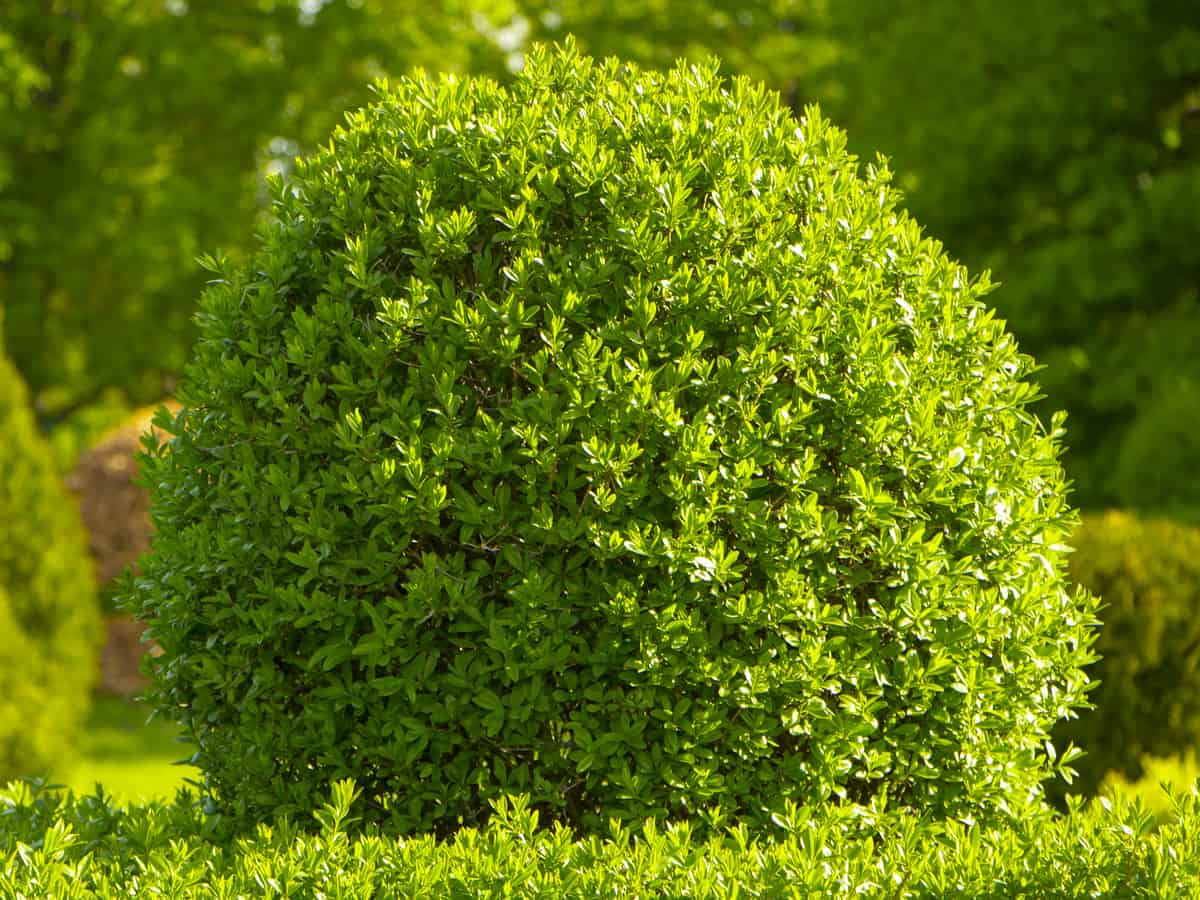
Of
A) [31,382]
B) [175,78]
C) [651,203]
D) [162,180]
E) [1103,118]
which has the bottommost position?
[651,203]

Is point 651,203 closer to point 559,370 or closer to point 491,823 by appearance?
point 559,370

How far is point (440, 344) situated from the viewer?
4375 mm

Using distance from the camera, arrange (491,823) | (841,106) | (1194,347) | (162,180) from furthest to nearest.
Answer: (841,106)
(162,180)
(1194,347)
(491,823)

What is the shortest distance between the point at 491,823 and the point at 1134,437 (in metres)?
11.5

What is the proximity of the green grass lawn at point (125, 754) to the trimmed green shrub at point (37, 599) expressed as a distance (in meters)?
0.52

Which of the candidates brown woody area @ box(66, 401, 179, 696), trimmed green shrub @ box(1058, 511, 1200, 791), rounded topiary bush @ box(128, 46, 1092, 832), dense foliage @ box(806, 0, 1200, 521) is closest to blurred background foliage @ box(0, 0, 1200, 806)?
dense foliage @ box(806, 0, 1200, 521)

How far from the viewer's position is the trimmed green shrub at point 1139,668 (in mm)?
8242

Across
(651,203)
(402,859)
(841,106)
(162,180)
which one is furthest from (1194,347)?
(162,180)

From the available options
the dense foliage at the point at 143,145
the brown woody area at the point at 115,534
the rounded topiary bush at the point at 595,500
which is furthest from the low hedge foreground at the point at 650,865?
the dense foliage at the point at 143,145

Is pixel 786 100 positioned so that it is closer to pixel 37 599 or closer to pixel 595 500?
pixel 37 599

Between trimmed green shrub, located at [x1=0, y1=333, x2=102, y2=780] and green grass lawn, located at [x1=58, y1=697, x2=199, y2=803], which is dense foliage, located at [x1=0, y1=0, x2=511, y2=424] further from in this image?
trimmed green shrub, located at [x1=0, y1=333, x2=102, y2=780]

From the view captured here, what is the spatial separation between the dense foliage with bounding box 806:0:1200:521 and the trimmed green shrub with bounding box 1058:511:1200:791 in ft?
18.7

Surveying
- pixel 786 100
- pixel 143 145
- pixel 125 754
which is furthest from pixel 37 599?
pixel 786 100

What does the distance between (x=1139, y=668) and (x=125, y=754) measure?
11081 millimetres
